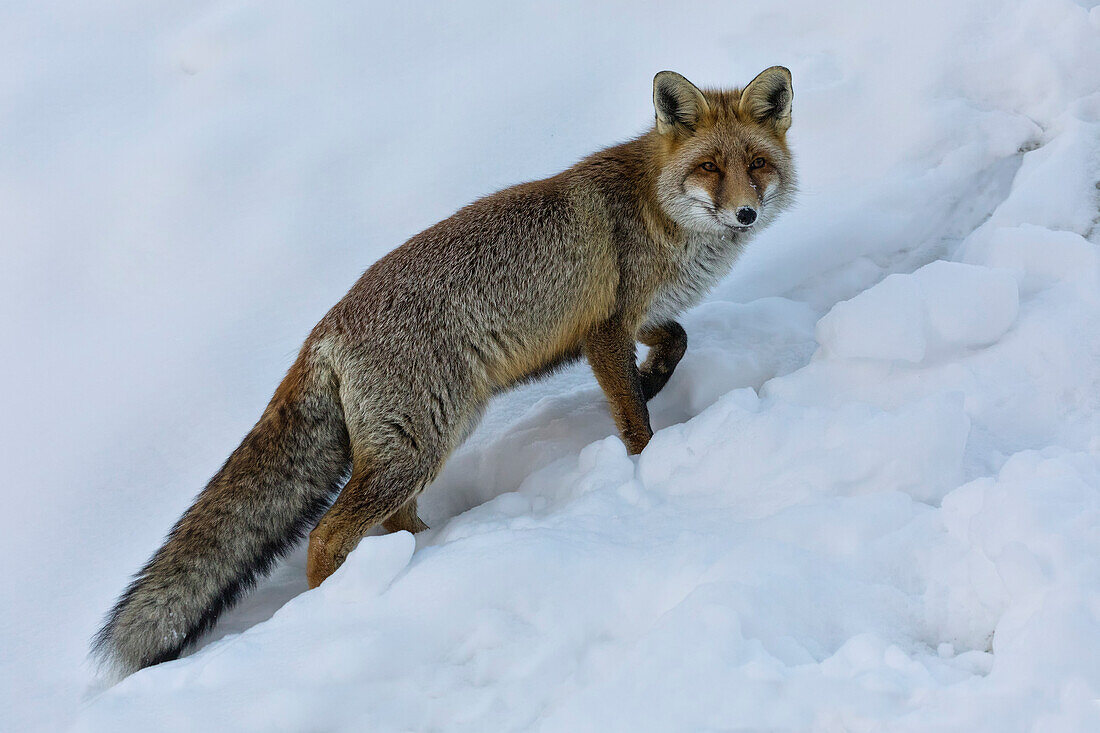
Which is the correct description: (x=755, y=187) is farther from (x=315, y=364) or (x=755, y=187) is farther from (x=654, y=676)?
(x=654, y=676)

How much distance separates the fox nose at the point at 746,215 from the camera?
3492 mm

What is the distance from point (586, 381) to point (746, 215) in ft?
4.37

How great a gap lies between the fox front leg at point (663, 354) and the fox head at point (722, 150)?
0.54m

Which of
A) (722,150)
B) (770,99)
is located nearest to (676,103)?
(722,150)

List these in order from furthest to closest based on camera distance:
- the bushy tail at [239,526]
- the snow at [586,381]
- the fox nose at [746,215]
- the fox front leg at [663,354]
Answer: the fox front leg at [663,354] < the fox nose at [746,215] < the bushy tail at [239,526] < the snow at [586,381]

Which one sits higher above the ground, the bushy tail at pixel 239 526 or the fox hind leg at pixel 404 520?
the bushy tail at pixel 239 526

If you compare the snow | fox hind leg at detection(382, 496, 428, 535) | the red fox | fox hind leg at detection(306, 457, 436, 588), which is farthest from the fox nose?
fox hind leg at detection(382, 496, 428, 535)

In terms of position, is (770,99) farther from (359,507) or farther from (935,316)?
(359,507)

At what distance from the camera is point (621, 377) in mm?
3754

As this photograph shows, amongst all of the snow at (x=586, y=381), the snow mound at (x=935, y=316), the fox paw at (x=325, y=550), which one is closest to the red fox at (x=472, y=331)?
the fox paw at (x=325, y=550)

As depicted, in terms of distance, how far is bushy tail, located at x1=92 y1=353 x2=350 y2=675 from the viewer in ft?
9.84

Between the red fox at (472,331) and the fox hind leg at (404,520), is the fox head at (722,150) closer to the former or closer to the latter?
the red fox at (472,331)

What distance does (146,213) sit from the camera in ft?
16.2

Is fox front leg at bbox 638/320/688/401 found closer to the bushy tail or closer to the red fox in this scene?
the red fox
